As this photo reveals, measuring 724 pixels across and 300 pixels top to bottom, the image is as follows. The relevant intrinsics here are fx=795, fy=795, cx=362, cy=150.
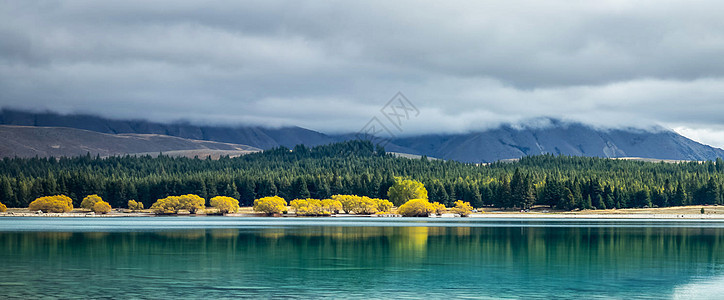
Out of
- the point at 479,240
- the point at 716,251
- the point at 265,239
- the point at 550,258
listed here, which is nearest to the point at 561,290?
the point at 550,258

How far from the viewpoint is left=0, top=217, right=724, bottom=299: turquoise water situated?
160ft

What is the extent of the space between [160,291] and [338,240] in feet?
154

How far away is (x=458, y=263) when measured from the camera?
66.3 m

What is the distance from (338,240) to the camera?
93938 millimetres

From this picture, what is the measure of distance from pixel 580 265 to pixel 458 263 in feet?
32.5

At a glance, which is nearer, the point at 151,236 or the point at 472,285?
the point at 472,285

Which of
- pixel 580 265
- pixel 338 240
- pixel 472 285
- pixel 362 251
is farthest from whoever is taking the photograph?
pixel 338 240

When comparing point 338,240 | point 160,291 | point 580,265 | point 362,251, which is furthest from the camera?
point 338,240

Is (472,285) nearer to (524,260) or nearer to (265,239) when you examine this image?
(524,260)

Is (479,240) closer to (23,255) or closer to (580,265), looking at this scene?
(580,265)

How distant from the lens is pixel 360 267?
6300cm

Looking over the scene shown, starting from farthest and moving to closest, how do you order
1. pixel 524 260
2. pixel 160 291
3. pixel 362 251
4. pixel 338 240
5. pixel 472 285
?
pixel 338 240, pixel 362 251, pixel 524 260, pixel 472 285, pixel 160 291

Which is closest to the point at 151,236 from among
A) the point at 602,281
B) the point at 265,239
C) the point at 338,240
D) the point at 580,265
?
the point at 265,239

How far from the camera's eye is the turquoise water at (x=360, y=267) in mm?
48875
